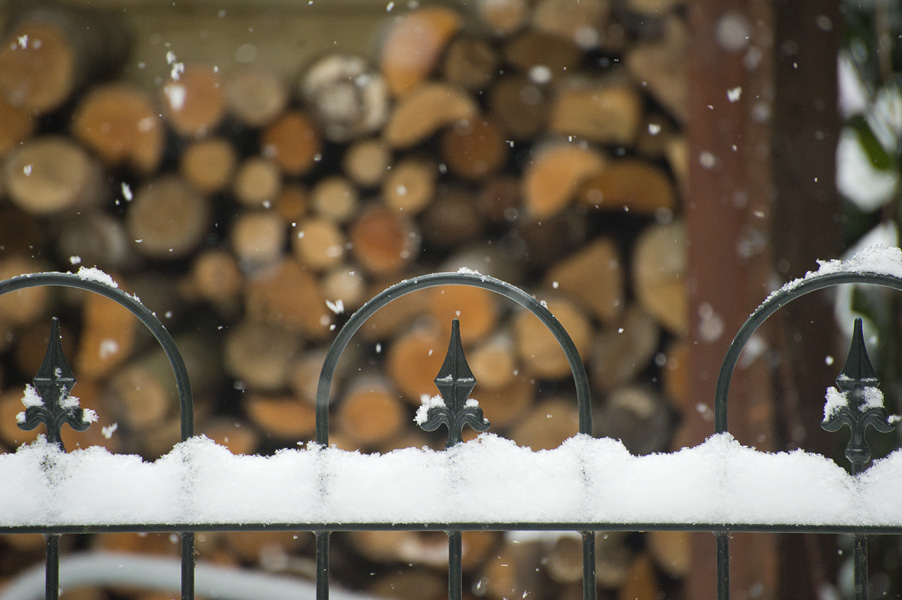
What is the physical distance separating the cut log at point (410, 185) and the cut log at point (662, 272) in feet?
1.10

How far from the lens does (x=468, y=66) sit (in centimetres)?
96

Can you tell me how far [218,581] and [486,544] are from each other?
0.43 meters

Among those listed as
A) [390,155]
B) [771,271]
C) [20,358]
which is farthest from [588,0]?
[20,358]

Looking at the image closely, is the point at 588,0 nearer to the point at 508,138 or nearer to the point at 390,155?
the point at 508,138

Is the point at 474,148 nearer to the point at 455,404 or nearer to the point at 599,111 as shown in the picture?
the point at 599,111

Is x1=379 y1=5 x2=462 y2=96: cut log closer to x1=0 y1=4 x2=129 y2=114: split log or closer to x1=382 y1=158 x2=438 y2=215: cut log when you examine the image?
x1=382 y1=158 x2=438 y2=215: cut log

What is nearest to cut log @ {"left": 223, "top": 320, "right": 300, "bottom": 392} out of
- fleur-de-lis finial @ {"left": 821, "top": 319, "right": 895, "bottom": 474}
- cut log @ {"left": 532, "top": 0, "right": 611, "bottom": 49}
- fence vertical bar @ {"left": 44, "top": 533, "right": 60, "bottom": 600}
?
fence vertical bar @ {"left": 44, "top": 533, "right": 60, "bottom": 600}

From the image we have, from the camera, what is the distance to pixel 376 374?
955 mm

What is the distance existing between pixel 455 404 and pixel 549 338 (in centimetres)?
57

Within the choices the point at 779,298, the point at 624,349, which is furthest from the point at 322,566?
the point at 624,349

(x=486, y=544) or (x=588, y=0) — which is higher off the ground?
(x=588, y=0)

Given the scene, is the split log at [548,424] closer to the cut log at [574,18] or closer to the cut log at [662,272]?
the cut log at [662,272]

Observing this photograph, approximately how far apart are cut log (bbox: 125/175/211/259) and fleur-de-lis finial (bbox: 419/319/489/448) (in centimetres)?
68

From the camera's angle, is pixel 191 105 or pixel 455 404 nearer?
pixel 455 404
